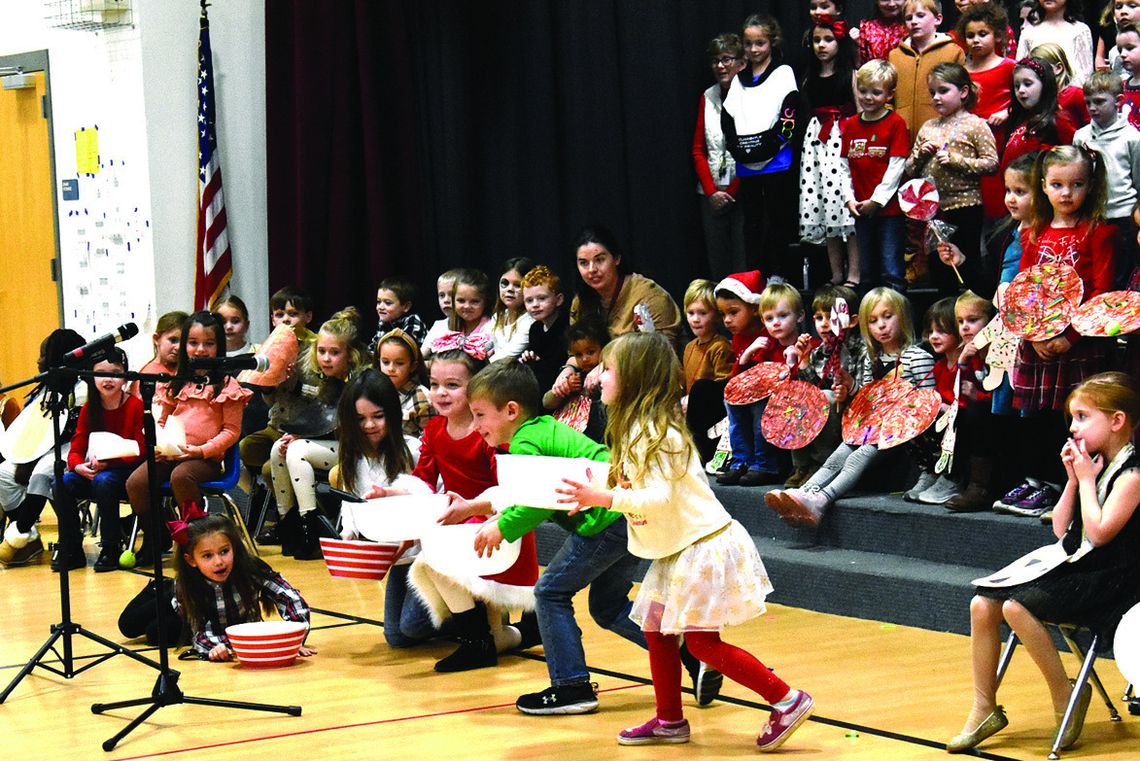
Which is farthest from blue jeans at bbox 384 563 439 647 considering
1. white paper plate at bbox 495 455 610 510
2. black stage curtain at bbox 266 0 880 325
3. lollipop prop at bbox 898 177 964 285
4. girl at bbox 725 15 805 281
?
black stage curtain at bbox 266 0 880 325

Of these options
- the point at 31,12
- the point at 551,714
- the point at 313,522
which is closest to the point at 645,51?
the point at 313,522

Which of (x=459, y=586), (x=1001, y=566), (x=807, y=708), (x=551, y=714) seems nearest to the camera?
(x=807, y=708)

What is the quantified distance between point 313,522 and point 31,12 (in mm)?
4875

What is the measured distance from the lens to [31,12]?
10344 mm

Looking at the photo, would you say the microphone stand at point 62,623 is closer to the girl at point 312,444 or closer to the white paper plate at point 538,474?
the white paper plate at point 538,474

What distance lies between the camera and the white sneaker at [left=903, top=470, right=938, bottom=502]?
6.00 meters

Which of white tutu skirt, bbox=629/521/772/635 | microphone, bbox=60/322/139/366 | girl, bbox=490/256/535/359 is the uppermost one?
microphone, bbox=60/322/139/366

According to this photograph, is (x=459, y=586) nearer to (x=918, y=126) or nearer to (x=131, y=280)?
(x=918, y=126)

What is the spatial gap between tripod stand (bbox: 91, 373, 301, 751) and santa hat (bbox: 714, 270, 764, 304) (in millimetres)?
2967

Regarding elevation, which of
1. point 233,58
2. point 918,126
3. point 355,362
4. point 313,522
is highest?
point 233,58

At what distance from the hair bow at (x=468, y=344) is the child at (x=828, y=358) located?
1814mm

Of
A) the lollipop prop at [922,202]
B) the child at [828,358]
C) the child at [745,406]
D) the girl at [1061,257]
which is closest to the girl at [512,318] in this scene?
the child at [745,406]

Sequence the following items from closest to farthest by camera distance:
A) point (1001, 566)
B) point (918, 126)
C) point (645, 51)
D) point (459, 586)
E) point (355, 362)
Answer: point (459, 586), point (1001, 566), point (918, 126), point (355, 362), point (645, 51)

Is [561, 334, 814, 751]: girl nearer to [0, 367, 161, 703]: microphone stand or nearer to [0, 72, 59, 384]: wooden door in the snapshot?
[0, 367, 161, 703]: microphone stand
